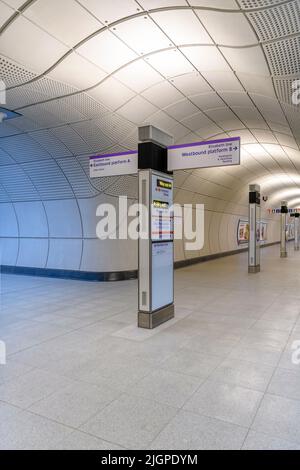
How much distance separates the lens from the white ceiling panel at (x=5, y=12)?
419 centimetres

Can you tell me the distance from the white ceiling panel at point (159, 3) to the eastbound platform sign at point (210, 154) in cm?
184

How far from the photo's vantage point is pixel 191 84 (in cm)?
687

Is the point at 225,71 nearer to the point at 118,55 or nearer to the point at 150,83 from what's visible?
the point at 150,83

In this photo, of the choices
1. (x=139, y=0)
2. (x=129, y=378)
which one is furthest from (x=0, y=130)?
(x=129, y=378)

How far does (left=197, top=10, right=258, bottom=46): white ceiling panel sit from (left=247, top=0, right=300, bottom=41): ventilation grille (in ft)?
0.44

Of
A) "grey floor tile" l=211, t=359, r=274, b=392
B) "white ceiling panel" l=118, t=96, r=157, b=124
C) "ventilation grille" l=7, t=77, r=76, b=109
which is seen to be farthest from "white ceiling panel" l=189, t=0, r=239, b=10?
"grey floor tile" l=211, t=359, r=274, b=392

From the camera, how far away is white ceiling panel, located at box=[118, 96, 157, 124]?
732cm

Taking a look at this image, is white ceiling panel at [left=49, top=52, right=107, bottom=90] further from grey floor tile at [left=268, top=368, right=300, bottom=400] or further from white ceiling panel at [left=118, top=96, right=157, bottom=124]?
grey floor tile at [left=268, top=368, right=300, bottom=400]

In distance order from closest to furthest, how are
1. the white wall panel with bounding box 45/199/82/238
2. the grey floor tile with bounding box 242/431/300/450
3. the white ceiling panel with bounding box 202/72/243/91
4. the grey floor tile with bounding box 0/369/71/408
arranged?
the grey floor tile with bounding box 242/431/300/450, the grey floor tile with bounding box 0/369/71/408, the white ceiling panel with bounding box 202/72/243/91, the white wall panel with bounding box 45/199/82/238

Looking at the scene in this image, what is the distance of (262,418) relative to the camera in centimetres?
277

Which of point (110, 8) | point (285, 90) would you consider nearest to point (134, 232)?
point (285, 90)

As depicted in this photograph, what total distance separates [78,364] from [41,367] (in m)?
0.42

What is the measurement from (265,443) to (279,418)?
408 mm

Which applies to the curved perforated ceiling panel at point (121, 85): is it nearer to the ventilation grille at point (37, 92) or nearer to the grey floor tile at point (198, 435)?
the ventilation grille at point (37, 92)
